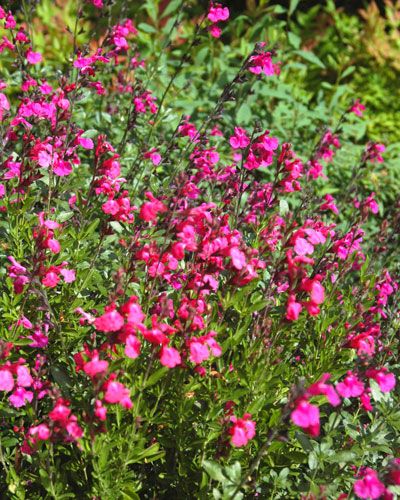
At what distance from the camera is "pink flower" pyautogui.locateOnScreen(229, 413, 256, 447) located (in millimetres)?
2082

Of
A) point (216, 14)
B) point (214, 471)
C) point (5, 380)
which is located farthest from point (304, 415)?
point (216, 14)

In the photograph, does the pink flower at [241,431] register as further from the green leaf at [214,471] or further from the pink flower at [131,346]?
the pink flower at [131,346]

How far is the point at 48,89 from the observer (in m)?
3.36

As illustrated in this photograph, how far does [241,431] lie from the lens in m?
2.12

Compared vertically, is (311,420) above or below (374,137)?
above

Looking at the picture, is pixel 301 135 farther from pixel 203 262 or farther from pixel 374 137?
pixel 203 262

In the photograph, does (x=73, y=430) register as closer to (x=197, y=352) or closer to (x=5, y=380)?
(x=5, y=380)

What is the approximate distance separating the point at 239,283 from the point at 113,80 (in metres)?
3.55

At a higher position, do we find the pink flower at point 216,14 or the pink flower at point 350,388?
the pink flower at point 216,14

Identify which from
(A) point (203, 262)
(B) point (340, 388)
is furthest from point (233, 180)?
(B) point (340, 388)

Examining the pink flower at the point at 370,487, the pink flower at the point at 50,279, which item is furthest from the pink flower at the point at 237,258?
the pink flower at the point at 370,487

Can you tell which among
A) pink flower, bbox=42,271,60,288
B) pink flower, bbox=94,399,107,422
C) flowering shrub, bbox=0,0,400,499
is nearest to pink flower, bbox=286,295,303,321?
flowering shrub, bbox=0,0,400,499

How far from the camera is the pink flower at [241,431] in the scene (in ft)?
6.83

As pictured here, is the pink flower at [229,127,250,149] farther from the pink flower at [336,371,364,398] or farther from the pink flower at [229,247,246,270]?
the pink flower at [336,371,364,398]
